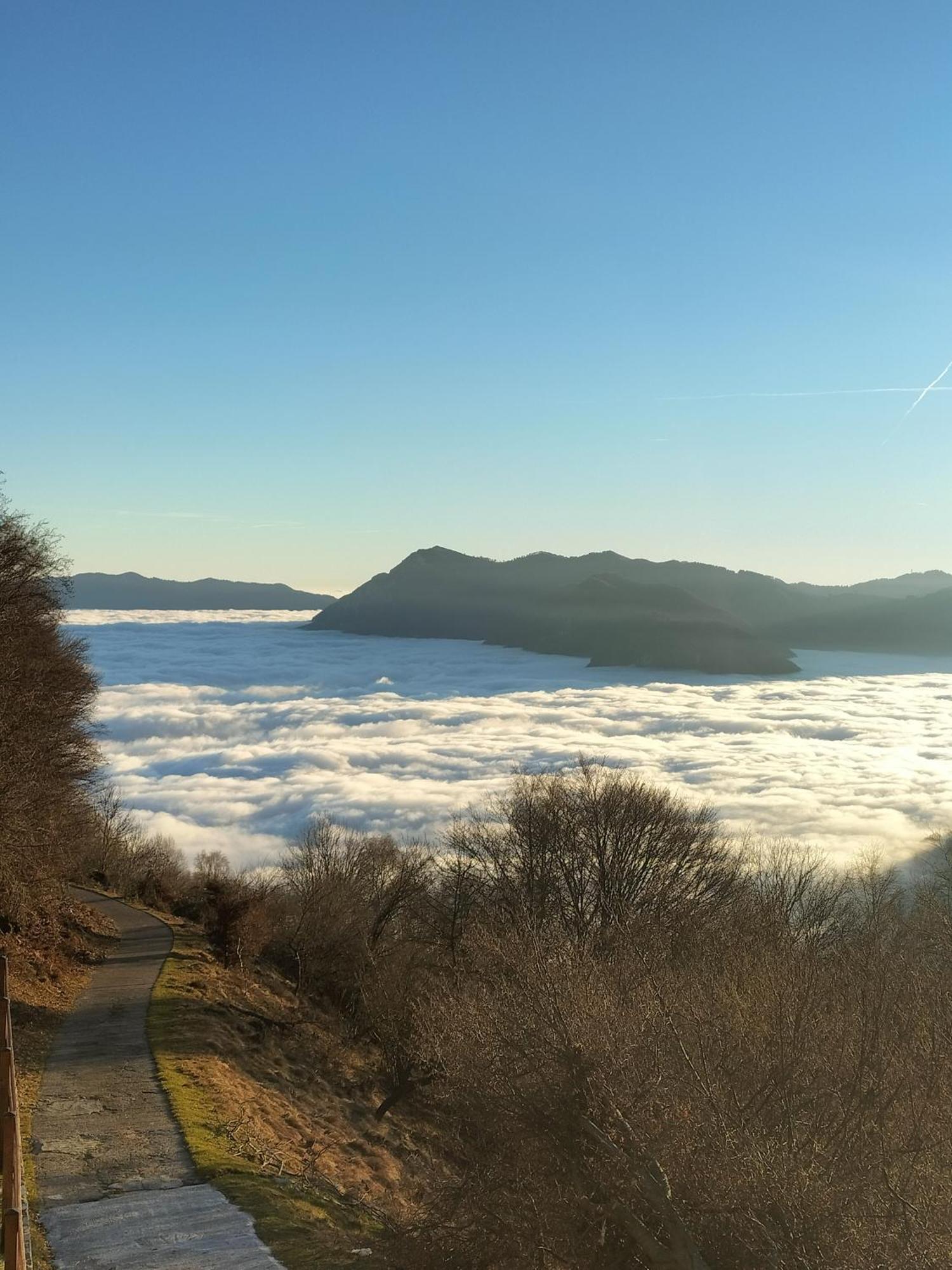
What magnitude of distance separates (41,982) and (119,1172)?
13101 millimetres

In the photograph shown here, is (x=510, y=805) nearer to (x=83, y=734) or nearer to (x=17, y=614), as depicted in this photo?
(x=83, y=734)

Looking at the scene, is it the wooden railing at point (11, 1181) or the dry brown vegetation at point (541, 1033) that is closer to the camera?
the wooden railing at point (11, 1181)

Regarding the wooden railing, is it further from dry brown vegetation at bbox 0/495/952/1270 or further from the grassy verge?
dry brown vegetation at bbox 0/495/952/1270

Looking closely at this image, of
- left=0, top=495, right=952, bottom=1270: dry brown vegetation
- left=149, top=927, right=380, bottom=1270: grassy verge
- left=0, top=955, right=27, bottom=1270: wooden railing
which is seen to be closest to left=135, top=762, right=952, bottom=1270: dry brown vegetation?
left=0, top=495, right=952, bottom=1270: dry brown vegetation

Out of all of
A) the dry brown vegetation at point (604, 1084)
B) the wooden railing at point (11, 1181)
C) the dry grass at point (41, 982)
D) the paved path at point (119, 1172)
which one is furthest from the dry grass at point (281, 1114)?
the wooden railing at point (11, 1181)

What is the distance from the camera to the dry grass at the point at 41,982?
1809cm

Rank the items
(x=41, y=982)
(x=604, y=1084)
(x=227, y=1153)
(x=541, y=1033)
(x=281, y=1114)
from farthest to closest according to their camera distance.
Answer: (x=41, y=982) < (x=281, y=1114) < (x=227, y=1153) < (x=541, y=1033) < (x=604, y=1084)

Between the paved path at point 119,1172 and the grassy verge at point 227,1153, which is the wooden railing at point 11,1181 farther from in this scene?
the grassy verge at point 227,1153

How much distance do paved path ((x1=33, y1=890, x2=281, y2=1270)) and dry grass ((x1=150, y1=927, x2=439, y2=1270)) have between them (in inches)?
17.7

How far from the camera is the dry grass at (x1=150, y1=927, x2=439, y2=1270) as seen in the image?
16016 millimetres

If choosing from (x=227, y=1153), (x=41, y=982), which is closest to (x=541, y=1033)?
(x=227, y=1153)

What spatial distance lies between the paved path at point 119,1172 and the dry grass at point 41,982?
0.78ft

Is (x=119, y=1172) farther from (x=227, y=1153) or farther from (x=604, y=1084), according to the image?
(x=604, y=1084)

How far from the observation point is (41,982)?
27891 millimetres
